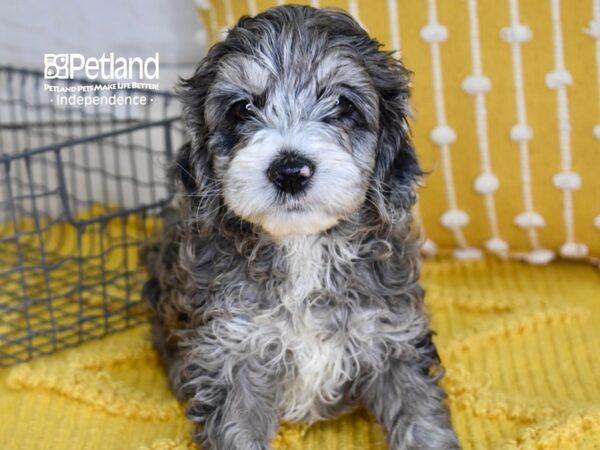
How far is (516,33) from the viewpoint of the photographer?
2.86 meters

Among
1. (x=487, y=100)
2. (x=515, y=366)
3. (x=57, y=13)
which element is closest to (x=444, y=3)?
(x=487, y=100)

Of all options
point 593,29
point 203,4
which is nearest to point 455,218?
point 593,29

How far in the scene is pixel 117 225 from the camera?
3.79m

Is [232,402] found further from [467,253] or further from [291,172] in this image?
[467,253]

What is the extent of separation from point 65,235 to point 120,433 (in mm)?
1383

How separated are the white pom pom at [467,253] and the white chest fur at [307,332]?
3.87 ft

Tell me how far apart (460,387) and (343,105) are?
93 centimetres

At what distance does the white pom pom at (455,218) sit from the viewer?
3.17 m

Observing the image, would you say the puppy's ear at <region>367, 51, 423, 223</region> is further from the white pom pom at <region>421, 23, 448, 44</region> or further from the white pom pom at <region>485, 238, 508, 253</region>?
the white pom pom at <region>485, 238, 508, 253</region>

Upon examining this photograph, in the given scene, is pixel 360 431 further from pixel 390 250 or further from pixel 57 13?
pixel 57 13

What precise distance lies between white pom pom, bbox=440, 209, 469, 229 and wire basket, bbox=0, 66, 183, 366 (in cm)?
99

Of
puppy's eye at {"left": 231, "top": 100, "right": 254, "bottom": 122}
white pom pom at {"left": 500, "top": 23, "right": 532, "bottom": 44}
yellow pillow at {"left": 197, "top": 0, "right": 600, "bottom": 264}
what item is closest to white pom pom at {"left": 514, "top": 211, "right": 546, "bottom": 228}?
yellow pillow at {"left": 197, "top": 0, "right": 600, "bottom": 264}

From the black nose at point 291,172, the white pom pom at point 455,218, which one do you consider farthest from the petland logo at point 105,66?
the black nose at point 291,172

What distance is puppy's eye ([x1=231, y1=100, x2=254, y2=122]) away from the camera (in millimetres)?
2121
